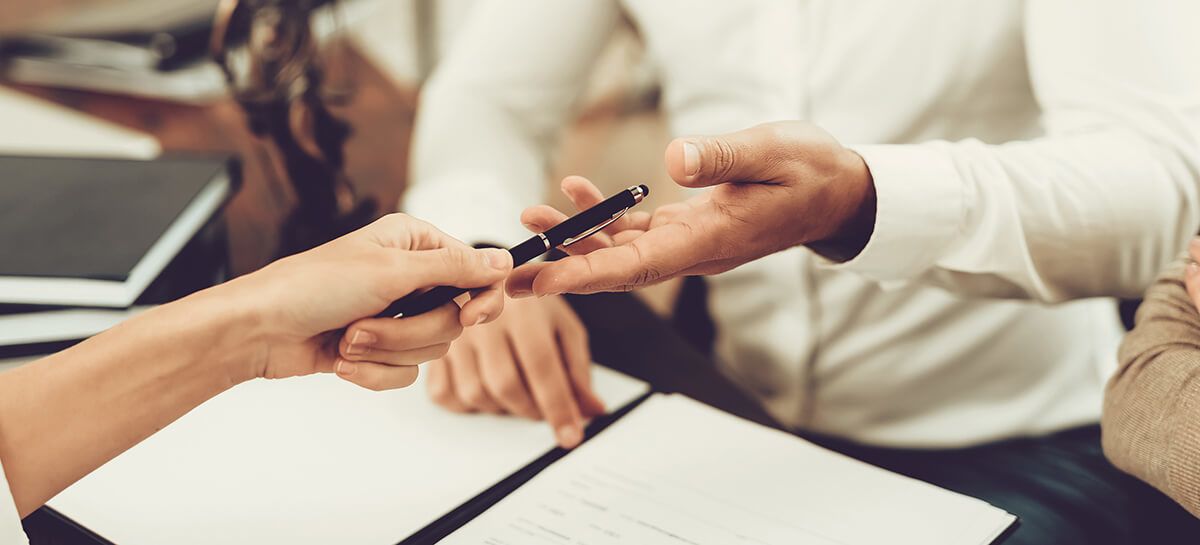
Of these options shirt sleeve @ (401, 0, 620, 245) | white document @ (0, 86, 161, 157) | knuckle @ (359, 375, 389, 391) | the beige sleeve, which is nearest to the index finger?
knuckle @ (359, 375, 389, 391)

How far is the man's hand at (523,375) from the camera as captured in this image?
0.67m

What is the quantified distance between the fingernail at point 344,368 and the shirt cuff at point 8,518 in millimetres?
173

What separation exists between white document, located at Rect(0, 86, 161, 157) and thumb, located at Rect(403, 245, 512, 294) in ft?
2.06

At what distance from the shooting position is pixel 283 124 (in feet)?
2.94

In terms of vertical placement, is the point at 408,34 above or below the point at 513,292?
above

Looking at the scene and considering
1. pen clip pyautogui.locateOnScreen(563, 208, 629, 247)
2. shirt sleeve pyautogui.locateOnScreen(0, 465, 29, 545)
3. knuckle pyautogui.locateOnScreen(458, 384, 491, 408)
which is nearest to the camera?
shirt sleeve pyautogui.locateOnScreen(0, 465, 29, 545)

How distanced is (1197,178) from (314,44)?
816 millimetres

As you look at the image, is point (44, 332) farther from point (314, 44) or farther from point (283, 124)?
point (314, 44)

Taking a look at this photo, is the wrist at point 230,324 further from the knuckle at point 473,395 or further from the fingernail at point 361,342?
the knuckle at point 473,395

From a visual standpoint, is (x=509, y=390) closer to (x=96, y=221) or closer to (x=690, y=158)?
(x=690, y=158)

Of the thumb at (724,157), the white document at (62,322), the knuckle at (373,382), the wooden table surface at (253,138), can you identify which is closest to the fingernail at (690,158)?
the thumb at (724,157)

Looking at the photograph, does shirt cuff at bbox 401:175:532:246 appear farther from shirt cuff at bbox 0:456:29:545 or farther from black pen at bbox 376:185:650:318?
shirt cuff at bbox 0:456:29:545

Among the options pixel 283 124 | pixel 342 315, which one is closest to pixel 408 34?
pixel 283 124

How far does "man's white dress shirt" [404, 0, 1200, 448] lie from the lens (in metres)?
0.72
